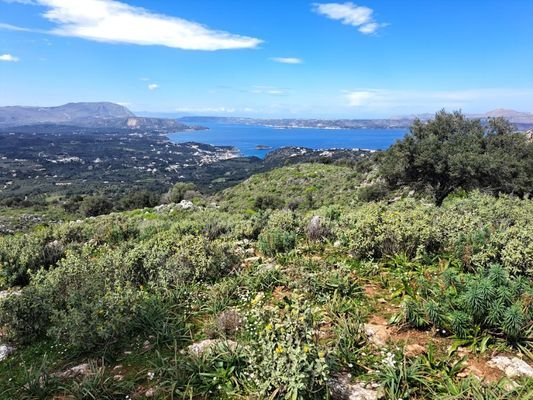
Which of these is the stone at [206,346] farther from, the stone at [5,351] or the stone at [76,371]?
the stone at [5,351]

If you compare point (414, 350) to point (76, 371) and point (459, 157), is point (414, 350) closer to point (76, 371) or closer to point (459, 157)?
point (76, 371)

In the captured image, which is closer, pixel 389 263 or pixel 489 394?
pixel 489 394

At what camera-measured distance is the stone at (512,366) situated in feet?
12.7

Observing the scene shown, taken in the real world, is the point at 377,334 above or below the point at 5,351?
above

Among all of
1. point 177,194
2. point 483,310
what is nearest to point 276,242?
point 483,310

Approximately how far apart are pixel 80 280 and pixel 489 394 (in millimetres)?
5712

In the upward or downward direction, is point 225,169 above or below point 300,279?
below

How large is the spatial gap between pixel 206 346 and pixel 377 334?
2.11 metres

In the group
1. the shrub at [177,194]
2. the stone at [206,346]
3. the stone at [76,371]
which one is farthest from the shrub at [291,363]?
the shrub at [177,194]

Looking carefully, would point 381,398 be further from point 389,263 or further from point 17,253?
point 17,253

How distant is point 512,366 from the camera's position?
399 cm

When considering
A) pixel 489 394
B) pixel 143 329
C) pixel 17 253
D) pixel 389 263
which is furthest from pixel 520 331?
pixel 17 253

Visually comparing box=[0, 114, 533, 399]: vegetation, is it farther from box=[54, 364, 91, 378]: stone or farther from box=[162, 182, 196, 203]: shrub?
box=[162, 182, 196, 203]: shrub

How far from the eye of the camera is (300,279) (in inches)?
242
